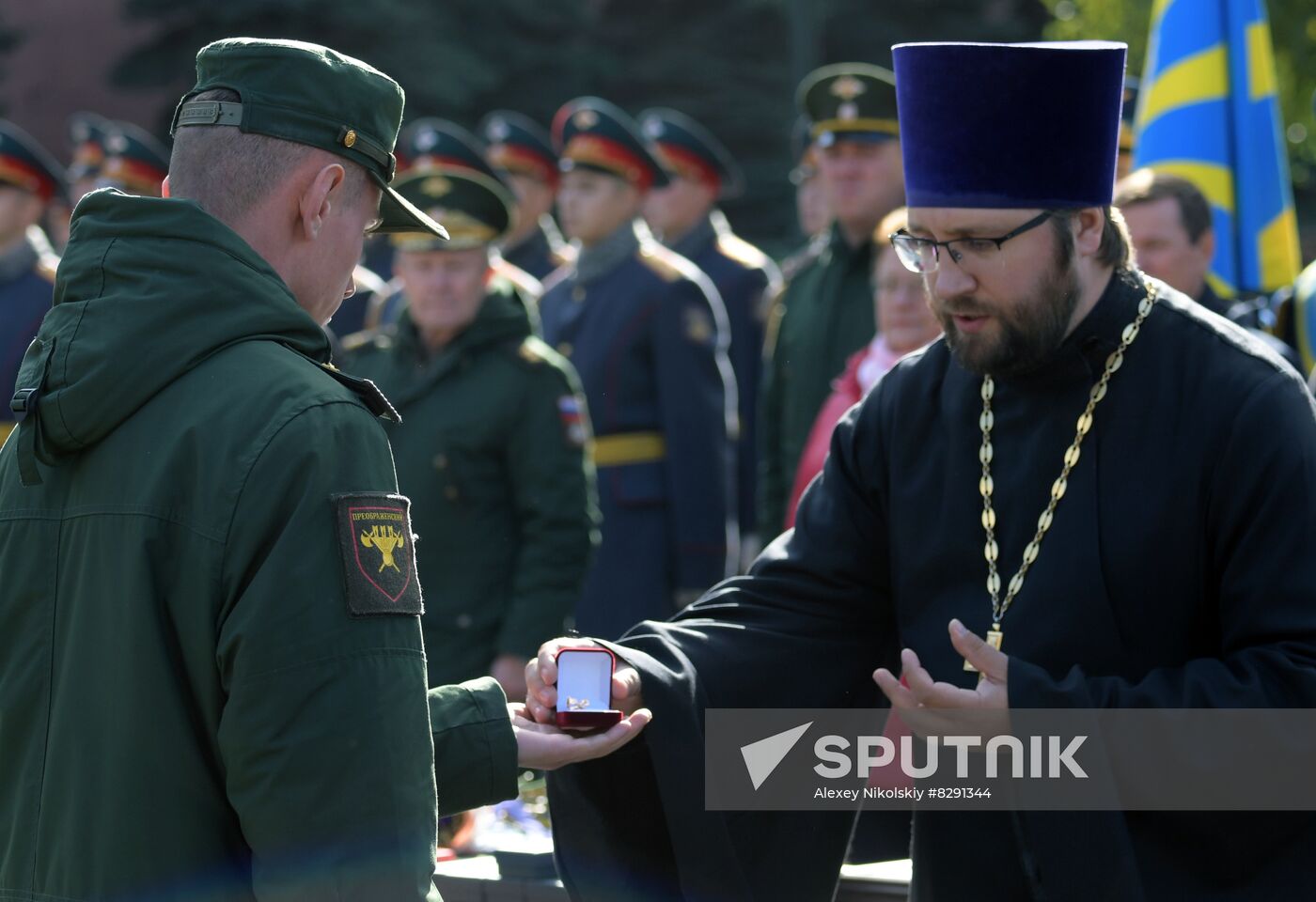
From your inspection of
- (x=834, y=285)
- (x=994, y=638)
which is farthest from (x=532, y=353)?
(x=994, y=638)

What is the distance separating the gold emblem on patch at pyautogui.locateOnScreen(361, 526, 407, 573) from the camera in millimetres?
2500

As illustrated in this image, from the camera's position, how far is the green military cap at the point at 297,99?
2.68m

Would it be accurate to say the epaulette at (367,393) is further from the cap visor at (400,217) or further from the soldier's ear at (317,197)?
the cap visor at (400,217)

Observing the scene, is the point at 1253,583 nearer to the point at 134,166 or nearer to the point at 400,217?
the point at 400,217

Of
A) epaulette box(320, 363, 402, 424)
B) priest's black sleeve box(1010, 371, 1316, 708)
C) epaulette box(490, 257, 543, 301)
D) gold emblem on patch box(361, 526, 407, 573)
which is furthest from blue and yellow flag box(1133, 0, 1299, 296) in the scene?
gold emblem on patch box(361, 526, 407, 573)

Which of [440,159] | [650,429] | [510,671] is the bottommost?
[510,671]

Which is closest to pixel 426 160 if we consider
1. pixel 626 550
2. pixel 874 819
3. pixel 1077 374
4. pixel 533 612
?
pixel 626 550

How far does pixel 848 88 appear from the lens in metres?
7.55

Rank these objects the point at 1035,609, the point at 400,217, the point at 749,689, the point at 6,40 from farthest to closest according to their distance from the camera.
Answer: the point at 6,40 → the point at 749,689 → the point at 1035,609 → the point at 400,217

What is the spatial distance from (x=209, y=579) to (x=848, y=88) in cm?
550

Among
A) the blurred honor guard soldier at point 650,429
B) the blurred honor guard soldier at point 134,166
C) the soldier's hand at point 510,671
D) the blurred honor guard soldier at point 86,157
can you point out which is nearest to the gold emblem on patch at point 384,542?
the soldier's hand at point 510,671

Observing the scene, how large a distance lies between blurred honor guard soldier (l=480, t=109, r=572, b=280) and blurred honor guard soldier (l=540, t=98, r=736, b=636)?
3047 millimetres

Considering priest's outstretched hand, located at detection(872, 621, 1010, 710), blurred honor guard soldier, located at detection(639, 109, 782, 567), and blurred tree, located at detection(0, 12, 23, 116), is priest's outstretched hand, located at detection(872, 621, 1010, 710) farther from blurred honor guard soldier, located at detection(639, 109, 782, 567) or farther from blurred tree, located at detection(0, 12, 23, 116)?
A: blurred tree, located at detection(0, 12, 23, 116)

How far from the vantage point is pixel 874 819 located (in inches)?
171
